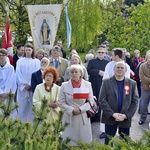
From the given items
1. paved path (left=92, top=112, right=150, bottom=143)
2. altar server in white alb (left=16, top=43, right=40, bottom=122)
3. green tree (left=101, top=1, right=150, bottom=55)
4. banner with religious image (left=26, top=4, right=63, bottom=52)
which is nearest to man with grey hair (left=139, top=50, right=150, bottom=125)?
paved path (left=92, top=112, right=150, bottom=143)

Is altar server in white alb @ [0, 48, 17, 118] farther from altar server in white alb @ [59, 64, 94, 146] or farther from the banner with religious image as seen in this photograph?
the banner with religious image

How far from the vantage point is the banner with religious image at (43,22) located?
1247 cm

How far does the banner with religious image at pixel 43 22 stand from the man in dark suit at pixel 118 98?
23.0 ft

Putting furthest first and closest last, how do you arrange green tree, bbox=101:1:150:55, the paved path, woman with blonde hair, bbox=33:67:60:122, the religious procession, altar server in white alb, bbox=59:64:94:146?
green tree, bbox=101:1:150:55
the paved path
woman with blonde hair, bbox=33:67:60:122
altar server in white alb, bbox=59:64:94:146
the religious procession

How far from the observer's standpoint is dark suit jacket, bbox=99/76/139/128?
5.77m

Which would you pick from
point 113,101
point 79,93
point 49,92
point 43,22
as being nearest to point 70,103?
point 79,93

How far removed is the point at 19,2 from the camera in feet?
59.0

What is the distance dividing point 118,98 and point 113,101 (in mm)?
90

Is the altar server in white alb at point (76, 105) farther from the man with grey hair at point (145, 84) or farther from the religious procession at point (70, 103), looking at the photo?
the man with grey hair at point (145, 84)

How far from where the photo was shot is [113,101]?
5805 mm

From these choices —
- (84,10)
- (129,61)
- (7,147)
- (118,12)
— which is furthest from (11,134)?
(84,10)

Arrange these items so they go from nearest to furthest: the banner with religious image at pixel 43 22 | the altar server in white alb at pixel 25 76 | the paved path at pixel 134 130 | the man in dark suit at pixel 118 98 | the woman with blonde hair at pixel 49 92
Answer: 1. the man in dark suit at pixel 118 98
2. the woman with blonde hair at pixel 49 92
3. the paved path at pixel 134 130
4. the altar server in white alb at pixel 25 76
5. the banner with religious image at pixel 43 22

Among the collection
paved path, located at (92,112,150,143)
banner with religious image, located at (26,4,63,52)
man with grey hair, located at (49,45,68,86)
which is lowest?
paved path, located at (92,112,150,143)

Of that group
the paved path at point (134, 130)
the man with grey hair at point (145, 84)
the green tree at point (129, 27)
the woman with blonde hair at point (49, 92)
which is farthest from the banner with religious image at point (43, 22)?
the green tree at point (129, 27)
